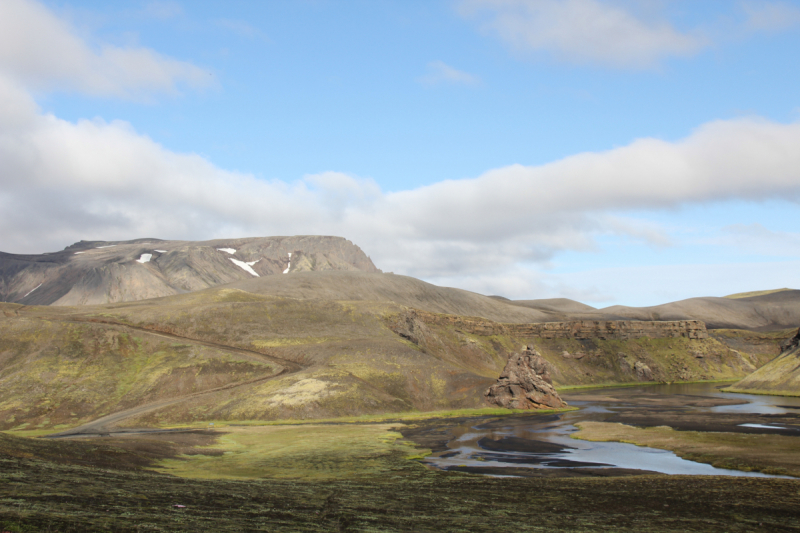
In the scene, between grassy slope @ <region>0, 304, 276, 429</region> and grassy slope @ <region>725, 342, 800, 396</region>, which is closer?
grassy slope @ <region>0, 304, 276, 429</region>

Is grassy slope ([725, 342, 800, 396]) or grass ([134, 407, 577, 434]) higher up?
grassy slope ([725, 342, 800, 396])

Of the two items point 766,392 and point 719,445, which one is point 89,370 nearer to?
point 719,445

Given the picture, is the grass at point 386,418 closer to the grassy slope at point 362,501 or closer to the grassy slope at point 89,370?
the grassy slope at point 89,370

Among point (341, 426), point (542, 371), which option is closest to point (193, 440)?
point (341, 426)

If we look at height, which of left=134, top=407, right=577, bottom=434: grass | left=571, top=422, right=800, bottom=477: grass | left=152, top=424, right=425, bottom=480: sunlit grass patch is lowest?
left=134, top=407, right=577, bottom=434: grass

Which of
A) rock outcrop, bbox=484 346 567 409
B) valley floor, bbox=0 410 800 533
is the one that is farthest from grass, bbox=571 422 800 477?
rock outcrop, bbox=484 346 567 409

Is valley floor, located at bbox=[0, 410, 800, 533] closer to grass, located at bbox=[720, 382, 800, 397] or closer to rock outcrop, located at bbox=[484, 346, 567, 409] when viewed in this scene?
rock outcrop, located at bbox=[484, 346, 567, 409]

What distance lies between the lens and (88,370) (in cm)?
11581

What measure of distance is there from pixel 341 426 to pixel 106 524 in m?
69.1

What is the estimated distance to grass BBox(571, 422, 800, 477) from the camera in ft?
178

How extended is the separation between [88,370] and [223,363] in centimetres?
2656

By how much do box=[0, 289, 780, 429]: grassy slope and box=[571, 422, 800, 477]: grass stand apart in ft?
134

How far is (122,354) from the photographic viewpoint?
124438 millimetres

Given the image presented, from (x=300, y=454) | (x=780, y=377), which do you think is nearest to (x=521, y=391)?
(x=300, y=454)
